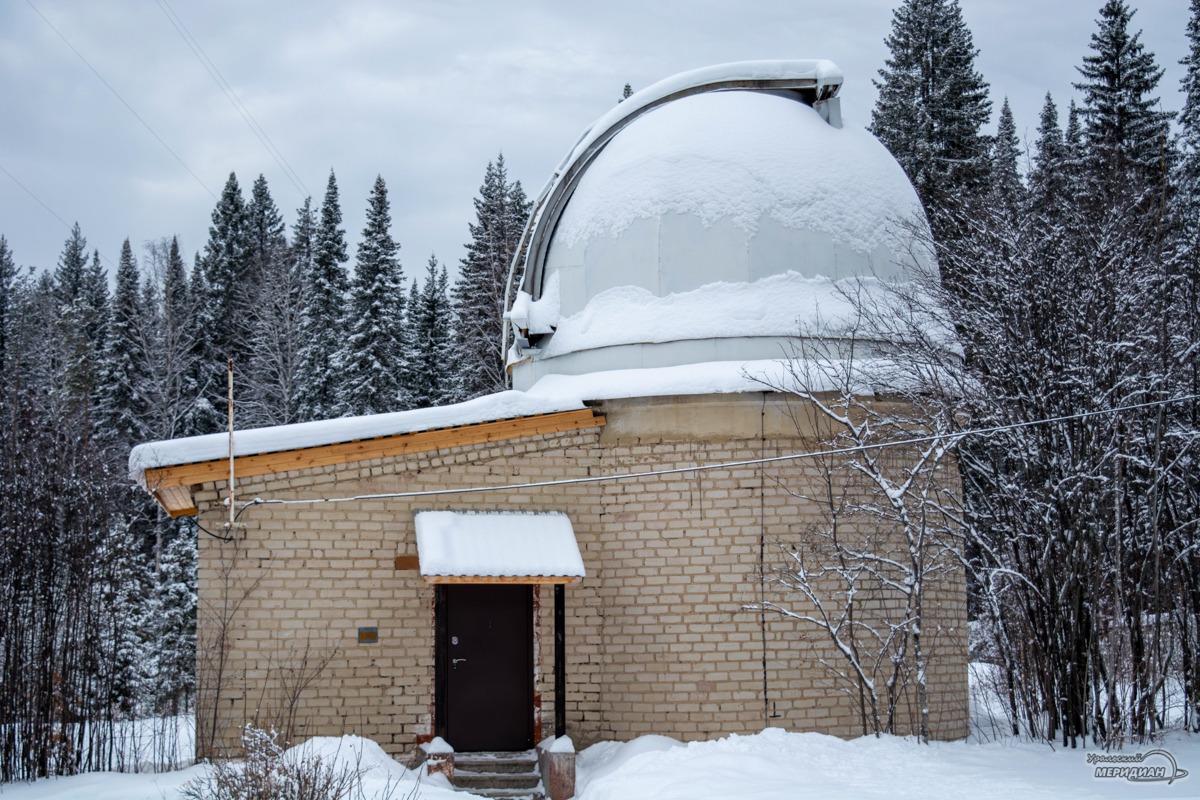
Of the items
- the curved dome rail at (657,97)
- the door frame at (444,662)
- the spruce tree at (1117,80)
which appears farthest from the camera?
the spruce tree at (1117,80)

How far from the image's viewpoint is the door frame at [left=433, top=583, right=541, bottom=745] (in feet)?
33.8

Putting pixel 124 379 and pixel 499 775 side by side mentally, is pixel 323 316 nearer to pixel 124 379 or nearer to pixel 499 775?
pixel 124 379

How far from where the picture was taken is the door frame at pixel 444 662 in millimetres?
→ 10312

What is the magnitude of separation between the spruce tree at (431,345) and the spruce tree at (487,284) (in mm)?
978

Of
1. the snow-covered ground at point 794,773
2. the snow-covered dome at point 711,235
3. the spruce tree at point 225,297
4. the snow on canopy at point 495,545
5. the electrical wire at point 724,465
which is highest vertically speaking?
the spruce tree at point 225,297

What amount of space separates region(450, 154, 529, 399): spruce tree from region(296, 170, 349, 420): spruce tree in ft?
11.2

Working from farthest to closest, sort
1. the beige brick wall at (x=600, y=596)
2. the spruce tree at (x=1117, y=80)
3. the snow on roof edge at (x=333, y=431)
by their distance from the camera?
1. the spruce tree at (x=1117, y=80)
2. the beige brick wall at (x=600, y=596)
3. the snow on roof edge at (x=333, y=431)

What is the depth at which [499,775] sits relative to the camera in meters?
10.2

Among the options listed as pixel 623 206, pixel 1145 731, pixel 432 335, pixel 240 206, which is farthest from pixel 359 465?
pixel 240 206

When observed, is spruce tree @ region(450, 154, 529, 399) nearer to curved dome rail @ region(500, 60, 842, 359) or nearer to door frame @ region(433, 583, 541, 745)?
curved dome rail @ region(500, 60, 842, 359)

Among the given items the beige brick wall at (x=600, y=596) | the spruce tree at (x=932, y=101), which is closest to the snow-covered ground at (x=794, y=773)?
the beige brick wall at (x=600, y=596)

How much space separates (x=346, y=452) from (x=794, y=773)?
516cm

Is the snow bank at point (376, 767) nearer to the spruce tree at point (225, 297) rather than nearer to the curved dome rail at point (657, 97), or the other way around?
the curved dome rail at point (657, 97)

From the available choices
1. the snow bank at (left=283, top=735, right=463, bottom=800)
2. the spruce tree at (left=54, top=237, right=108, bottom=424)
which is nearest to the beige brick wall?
the snow bank at (left=283, top=735, right=463, bottom=800)
